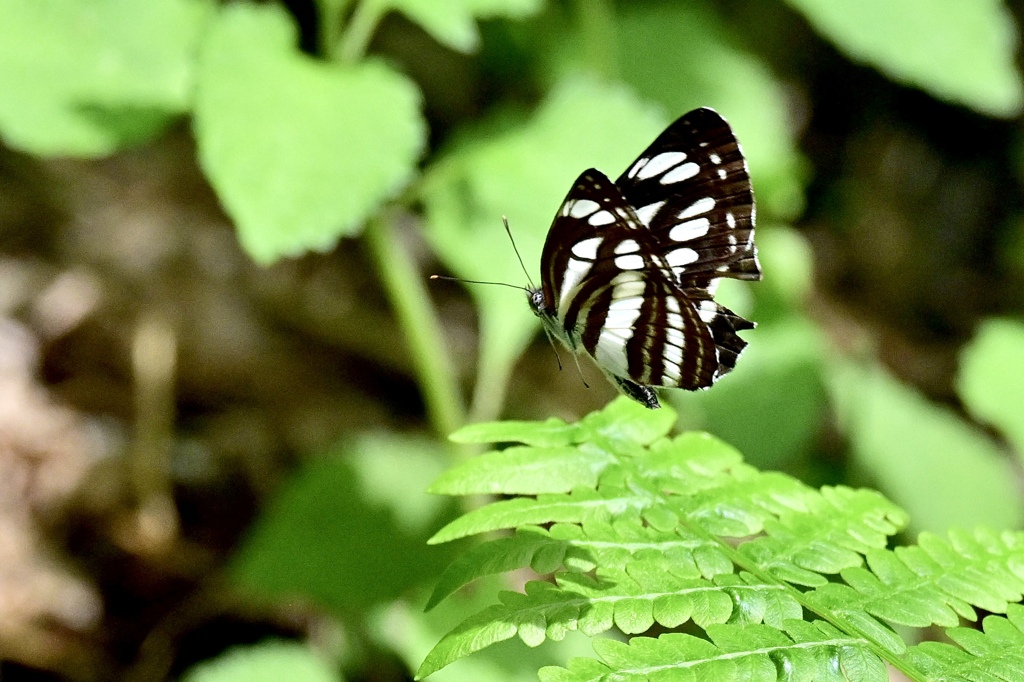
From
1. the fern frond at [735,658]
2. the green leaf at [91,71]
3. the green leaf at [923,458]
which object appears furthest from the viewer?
the green leaf at [923,458]

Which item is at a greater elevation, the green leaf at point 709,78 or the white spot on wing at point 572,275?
the green leaf at point 709,78

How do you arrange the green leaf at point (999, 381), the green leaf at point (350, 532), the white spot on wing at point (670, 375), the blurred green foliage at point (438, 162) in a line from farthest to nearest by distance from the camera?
the green leaf at point (999, 381)
the green leaf at point (350, 532)
the blurred green foliage at point (438, 162)
the white spot on wing at point (670, 375)

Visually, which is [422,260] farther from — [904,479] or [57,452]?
[904,479]

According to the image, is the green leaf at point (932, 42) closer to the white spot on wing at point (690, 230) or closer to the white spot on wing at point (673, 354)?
the white spot on wing at point (690, 230)

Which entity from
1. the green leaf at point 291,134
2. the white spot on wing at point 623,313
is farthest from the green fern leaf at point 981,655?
the green leaf at point 291,134

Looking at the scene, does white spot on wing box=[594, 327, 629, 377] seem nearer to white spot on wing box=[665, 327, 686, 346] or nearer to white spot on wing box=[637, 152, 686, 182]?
white spot on wing box=[665, 327, 686, 346]

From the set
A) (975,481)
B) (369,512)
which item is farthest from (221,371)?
(975,481)

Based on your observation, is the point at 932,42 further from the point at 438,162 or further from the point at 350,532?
the point at 350,532

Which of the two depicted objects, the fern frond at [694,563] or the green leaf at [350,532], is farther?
the green leaf at [350,532]
